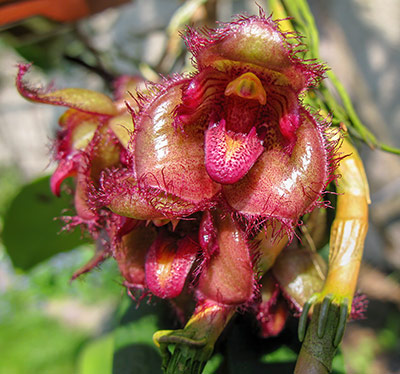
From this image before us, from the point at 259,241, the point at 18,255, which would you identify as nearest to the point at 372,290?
the point at 18,255

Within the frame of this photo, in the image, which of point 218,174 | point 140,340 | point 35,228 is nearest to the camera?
point 218,174

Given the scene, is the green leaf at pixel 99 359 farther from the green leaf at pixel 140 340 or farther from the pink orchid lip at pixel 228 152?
the pink orchid lip at pixel 228 152

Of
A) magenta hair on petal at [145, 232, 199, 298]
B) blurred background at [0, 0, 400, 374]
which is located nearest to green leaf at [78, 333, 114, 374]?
blurred background at [0, 0, 400, 374]

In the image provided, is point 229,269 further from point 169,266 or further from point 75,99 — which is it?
point 75,99

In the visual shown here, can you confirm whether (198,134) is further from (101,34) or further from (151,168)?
(101,34)

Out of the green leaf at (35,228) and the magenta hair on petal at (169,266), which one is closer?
the magenta hair on petal at (169,266)

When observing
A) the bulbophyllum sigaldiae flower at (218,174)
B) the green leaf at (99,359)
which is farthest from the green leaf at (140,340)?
the green leaf at (99,359)

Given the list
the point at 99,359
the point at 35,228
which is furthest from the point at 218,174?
the point at 99,359
